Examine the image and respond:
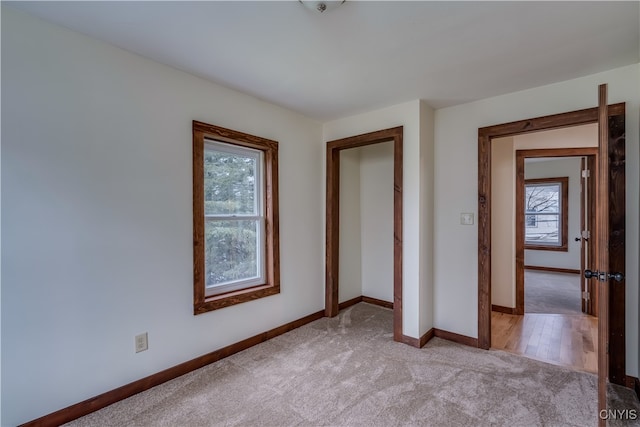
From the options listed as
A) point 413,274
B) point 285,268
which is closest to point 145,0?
point 285,268

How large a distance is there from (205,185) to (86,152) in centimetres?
89

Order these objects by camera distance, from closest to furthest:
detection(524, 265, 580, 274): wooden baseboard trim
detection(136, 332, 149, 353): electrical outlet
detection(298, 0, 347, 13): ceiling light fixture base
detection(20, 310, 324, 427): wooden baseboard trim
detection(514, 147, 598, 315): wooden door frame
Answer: detection(298, 0, 347, 13): ceiling light fixture base < detection(20, 310, 324, 427): wooden baseboard trim < detection(136, 332, 149, 353): electrical outlet < detection(514, 147, 598, 315): wooden door frame < detection(524, 265, 580, 274): wooden baseboard trim

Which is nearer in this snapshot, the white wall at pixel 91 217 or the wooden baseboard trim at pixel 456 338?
the white wall at pixel 91 217

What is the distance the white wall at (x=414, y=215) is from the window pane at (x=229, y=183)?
60.5 inches

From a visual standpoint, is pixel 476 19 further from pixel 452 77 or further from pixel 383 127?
pixel 383 127

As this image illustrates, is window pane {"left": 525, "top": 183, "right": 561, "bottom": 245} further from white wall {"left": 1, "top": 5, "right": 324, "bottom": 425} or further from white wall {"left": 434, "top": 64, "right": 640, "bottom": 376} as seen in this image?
white wall {"left": 1, "top": 5, "right": 324, "bottom": 425}

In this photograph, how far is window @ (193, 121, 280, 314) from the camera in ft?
8.21

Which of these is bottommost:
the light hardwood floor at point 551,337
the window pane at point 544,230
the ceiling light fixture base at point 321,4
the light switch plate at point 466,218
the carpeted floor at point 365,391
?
the light hardwood floor at point 551,337

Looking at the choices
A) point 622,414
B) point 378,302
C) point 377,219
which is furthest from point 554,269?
point 622,414

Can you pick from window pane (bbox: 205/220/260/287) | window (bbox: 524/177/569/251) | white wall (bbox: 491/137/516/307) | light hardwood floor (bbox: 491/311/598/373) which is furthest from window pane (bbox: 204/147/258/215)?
window (bbox: 524/177/569/251)

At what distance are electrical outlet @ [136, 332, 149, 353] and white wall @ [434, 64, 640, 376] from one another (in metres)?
2.68

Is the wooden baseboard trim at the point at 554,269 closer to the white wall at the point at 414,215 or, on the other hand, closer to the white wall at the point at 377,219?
the white wall at the point at 377,219

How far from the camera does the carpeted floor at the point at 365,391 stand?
74.3 inches

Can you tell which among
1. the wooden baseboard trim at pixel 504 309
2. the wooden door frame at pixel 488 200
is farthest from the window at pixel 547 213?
the wooden door frame at pixel 488 200
